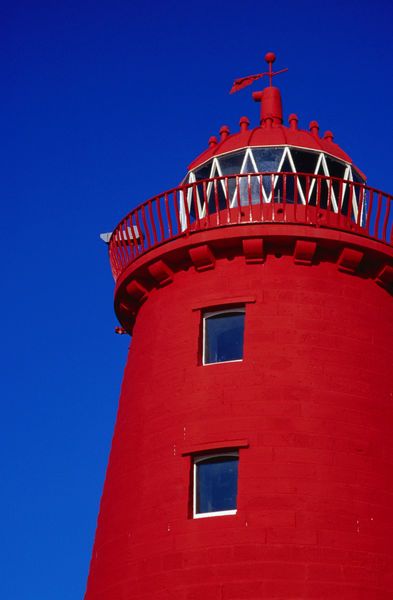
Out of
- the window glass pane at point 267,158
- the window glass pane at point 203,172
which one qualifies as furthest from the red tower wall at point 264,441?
the window glass pane at point 203,172

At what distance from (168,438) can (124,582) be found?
87.9 inches

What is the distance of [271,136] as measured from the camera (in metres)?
18.4

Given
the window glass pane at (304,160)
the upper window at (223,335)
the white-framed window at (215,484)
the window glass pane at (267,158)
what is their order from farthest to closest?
the window glass pane at (304,160)
the window glass pane at (267,158)
the upper window at (223,335)
the white-framed window at (215,484)

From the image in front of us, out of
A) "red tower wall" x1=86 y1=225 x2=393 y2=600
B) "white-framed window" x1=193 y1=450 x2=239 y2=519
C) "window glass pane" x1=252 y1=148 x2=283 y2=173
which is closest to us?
"red tower wall" x1=86 y1=225 x2=393 y2=600

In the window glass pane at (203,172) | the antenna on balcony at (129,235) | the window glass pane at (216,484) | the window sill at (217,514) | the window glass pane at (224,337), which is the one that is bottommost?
the window sill at (217,514)

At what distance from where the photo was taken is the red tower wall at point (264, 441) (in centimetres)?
1432

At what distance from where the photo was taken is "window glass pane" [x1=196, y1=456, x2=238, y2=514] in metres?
15.0

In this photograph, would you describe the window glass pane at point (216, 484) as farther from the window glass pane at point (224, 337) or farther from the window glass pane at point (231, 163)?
the window glass pane at point (231, 163)

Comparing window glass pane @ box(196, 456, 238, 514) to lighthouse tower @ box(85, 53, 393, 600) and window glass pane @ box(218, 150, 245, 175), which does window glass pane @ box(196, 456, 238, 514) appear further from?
window glass pane @ box(218, 150, 245, 175)

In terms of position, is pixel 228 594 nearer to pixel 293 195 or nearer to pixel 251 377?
pixel 251 377

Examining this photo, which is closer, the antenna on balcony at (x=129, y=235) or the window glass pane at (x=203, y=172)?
the antenna on balcony at (x=129, y=235)

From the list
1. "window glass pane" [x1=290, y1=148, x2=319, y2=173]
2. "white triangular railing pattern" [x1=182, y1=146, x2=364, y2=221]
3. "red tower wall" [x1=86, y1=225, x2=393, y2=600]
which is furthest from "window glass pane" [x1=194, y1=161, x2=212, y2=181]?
"red tower wall" [x1=86, y1=225, x2=393, y2=600]

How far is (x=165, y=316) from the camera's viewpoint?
17.4 meters

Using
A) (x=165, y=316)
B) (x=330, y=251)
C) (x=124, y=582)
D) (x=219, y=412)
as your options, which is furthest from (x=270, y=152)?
(x=124, y=582)
